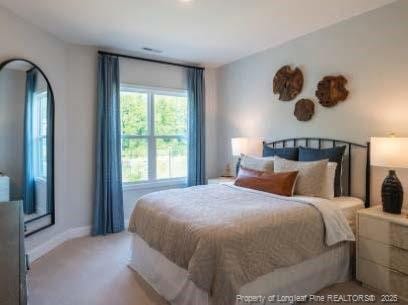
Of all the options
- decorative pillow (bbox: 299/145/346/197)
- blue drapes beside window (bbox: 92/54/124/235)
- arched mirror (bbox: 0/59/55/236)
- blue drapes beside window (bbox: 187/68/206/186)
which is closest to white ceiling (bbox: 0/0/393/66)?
blue drapes beside window (bbox: 92/54/124/235)

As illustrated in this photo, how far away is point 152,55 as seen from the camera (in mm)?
4086

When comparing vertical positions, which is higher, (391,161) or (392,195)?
(391,161)

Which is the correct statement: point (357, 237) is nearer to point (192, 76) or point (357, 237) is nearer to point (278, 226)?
point (278, 226)

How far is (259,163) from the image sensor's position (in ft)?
10.9

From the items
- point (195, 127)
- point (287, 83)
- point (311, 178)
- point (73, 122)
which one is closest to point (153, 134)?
point (195, 127)

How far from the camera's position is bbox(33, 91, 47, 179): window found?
9.72 feet

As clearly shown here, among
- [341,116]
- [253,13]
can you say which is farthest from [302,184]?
[253,13]

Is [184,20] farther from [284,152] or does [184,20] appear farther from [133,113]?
[284,152]

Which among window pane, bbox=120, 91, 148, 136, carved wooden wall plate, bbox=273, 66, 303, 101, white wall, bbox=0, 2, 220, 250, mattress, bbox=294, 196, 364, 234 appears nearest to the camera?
mattress, bbox=294, 196, 364, 234

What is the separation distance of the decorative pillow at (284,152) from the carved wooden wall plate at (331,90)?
0.62 m

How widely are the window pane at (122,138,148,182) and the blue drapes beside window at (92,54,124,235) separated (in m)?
0.26

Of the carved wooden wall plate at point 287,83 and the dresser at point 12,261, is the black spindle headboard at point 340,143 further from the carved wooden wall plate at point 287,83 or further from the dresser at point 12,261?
the dresser at point 12,261

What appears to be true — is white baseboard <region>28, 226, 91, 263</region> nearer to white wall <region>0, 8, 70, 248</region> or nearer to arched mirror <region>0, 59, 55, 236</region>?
white wall <region>0, 8, 70, 248</region>

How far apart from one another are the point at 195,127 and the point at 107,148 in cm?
141
